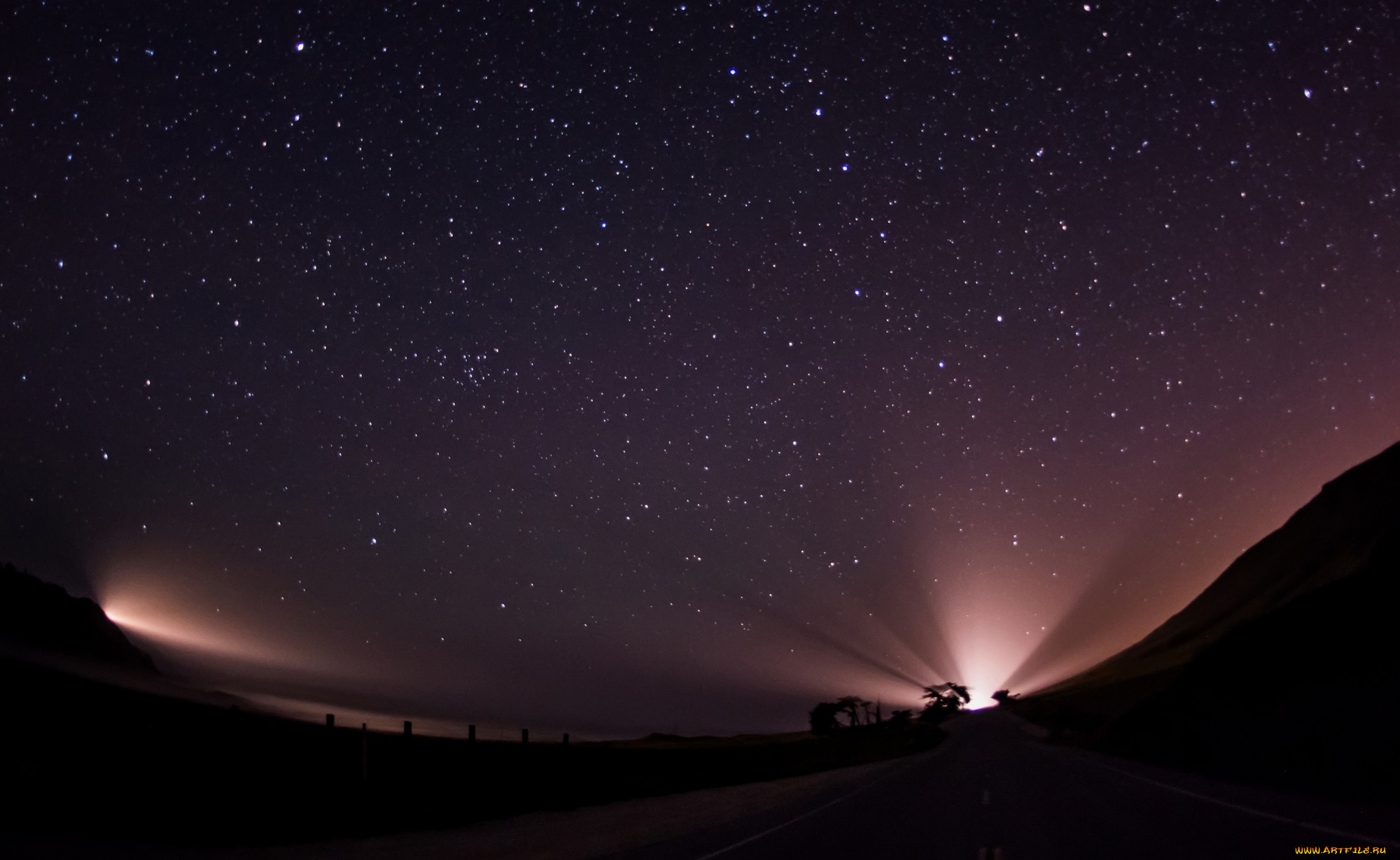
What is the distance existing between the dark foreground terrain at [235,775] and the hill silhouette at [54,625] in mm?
69189

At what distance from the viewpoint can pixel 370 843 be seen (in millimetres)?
13305

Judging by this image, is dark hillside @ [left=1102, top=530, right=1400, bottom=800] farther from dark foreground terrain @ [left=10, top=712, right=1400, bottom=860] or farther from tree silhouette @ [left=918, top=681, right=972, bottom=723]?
tree silhouette @ [left=918, top=681, right=972, bottom=723]

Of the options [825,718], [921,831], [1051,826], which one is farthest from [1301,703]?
[825,718]

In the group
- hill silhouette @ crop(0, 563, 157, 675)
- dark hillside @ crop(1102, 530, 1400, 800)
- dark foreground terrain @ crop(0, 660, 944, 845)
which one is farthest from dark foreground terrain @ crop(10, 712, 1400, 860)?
hill silhouette @ crop(0, 563, 157, 675)

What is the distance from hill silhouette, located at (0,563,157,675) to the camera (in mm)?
75812

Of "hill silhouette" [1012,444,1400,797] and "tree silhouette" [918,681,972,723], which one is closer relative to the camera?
"hill silhouette" [1012,444,1400,797]

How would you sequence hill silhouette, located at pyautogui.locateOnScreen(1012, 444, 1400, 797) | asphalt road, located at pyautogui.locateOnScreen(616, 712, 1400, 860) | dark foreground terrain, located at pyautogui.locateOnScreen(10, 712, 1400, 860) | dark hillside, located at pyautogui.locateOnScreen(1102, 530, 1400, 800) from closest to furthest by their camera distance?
asphalt road, located at pyautogui.locateOnScreen(616, 712, 1400, 860)
dark foreground terrain, located at pyautogui.locateOnScreen(10, 712, 1400, 860)
dark hillside, located at pyautogui.locateOnScreen(1102, 530, 1400, 800)
hill silhouette, located at pyautogui.locateOnScreen(1012, 444, 1400, 797)

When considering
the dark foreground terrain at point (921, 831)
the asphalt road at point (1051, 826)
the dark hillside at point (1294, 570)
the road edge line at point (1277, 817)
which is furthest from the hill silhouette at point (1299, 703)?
the dark hillside at point (1294, 570)

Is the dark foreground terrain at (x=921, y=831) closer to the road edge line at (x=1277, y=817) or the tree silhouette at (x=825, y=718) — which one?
the road edge line at (x=1277, y=817)

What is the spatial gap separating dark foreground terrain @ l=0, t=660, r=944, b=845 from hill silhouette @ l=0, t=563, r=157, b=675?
227 ft

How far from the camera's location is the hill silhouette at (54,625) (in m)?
75.8

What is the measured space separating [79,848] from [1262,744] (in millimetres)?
25771

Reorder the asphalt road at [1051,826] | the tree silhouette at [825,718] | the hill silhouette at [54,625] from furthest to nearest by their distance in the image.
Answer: the tree silhouette at [825,718], the hill silhouette at [54,625], the asphalt road at [1051,826]

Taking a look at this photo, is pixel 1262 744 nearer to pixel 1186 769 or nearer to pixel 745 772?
pixel 1186 769
